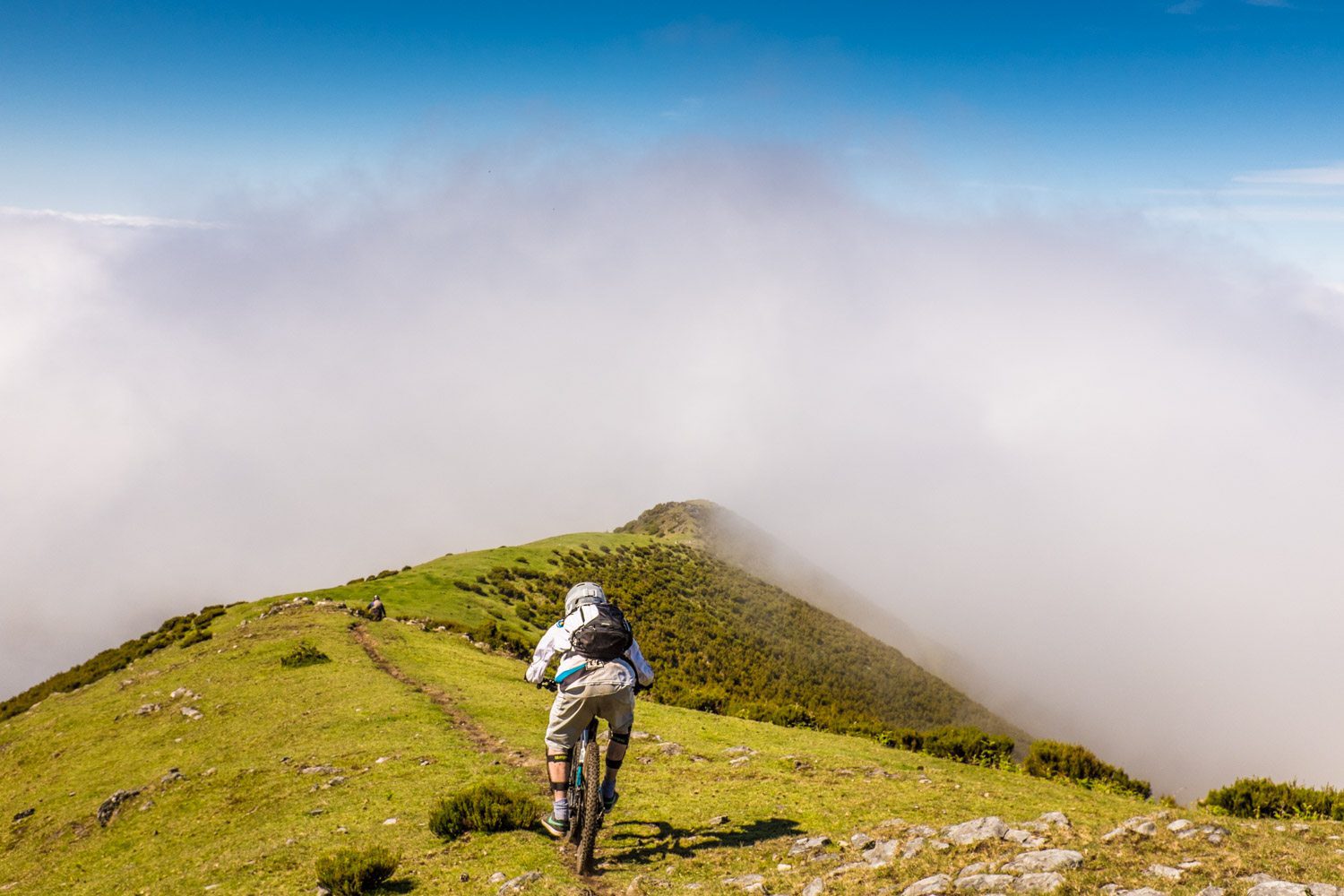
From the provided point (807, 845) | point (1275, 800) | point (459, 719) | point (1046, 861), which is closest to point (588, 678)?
point (807, 845)

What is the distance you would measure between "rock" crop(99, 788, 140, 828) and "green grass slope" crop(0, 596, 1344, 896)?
9.8 inches

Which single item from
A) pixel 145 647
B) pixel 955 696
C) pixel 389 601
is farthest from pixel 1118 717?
pixel 145 647

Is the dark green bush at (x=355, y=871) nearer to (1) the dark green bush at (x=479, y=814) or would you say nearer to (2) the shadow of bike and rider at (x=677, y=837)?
(1) the dark green bush at (x=479, y=814)

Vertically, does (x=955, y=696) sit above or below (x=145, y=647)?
below

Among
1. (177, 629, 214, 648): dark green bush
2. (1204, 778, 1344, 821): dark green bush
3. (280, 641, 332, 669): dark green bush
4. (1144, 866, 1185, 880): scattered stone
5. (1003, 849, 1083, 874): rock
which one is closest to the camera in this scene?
(1144, 866, 1185, 880): scattered stone

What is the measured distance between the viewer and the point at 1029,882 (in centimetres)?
735

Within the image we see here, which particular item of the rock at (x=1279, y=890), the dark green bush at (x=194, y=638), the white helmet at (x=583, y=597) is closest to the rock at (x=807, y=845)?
the white helmet at (x=583, y=597)

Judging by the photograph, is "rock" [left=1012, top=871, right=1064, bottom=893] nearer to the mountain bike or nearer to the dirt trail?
the mountain bike

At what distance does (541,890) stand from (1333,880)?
8560 millimetres

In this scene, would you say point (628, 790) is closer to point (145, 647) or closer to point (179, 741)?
point (179, 741)

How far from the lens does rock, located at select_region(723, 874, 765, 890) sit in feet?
28.7

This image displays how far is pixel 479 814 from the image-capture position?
36.9 ft

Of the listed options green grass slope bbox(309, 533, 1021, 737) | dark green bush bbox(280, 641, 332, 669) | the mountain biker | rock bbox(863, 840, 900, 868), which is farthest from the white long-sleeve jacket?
dark green bush bbox(280, 641, 332, 669)

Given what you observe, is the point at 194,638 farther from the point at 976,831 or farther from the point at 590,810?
the point at 976,831
